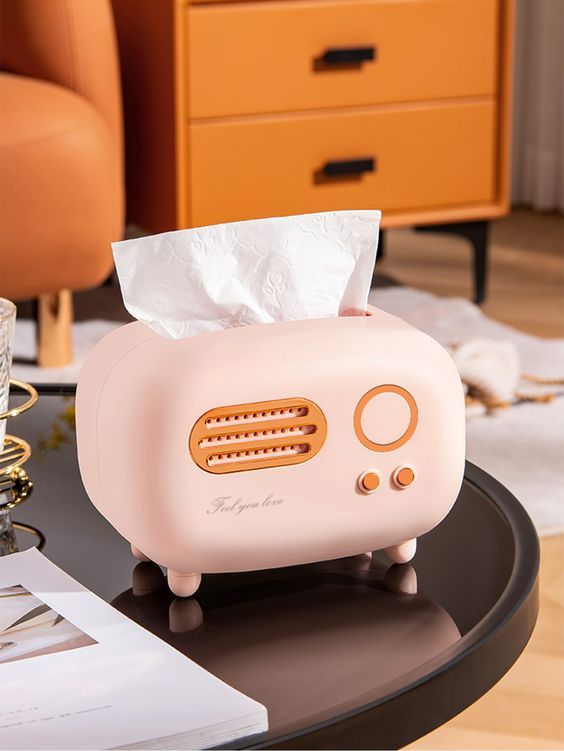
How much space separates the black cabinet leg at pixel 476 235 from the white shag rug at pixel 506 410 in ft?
0.26

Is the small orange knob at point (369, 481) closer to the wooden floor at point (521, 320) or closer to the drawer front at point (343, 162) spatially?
the wooden floor at point (521, 320)

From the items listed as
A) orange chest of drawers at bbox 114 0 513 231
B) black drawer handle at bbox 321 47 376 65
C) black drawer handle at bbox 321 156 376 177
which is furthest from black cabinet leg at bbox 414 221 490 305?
black drawer handle at bbox 321 47 376 65

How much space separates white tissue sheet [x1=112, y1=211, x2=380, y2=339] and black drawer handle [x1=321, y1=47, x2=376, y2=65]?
5.14 feet

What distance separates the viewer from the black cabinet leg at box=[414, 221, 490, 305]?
2.41 metres

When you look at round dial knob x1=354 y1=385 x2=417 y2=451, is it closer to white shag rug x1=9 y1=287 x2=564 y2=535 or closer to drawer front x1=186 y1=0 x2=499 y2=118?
white shag rug x1=9 y1=287 x2=564 y2=535

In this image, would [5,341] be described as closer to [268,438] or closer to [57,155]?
[268,438]

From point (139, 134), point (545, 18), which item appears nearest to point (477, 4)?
point (139, 134)

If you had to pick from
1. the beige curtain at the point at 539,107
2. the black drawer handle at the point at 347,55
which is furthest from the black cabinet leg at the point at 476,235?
the beige curtain at the point at 539,107

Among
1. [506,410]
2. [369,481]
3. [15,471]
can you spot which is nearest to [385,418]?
[369,481]

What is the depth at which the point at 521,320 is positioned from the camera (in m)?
2.34

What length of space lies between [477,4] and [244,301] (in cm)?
178

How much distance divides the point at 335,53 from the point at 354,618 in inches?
66.2

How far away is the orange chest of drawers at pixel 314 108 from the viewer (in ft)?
6.93

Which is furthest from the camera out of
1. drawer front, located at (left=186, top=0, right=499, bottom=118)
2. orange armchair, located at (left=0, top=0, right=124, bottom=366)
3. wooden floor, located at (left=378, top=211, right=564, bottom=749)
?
drawer front, located at (left=186, top=0, right=499, bottom=118)
